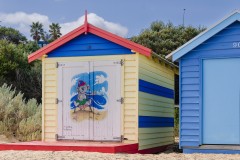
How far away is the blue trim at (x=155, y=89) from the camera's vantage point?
1195cm

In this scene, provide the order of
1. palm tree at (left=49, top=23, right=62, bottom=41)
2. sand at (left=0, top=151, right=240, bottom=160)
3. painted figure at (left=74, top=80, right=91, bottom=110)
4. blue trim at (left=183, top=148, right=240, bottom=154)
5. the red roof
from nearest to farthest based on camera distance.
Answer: sand at (left=0, top=151, right=240, bottom=160), blue trim at (left=183, top=148, right=240, bottom=154), the red roof, painted figure at (left=74, top=80, right=91, bottom=110), palm tree at (left=49, top=23, right=62, bottom=41)

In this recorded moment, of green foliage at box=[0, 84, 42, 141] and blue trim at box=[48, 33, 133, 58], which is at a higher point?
blue trim at box=[48, 33, 133, 58]

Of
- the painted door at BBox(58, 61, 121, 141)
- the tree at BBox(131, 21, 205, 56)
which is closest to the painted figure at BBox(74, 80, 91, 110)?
the painted door at BBox(58, 61, 121, 141)

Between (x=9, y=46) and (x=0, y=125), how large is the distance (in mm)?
8611

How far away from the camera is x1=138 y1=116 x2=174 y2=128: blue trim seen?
38.9 ft

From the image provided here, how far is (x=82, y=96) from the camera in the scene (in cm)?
1214

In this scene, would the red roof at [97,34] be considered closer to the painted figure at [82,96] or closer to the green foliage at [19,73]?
the painted figure at [82,96]

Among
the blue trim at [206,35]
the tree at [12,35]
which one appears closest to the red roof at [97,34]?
the blue trim at [206,35]

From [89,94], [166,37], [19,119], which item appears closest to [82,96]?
[89,94]

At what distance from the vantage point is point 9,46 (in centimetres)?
2270

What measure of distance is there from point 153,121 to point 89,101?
2.03 m

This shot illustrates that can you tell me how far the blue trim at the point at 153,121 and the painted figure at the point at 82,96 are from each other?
1425 mm

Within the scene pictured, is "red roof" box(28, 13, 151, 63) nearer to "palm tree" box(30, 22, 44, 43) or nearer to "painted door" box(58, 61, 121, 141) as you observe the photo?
"painted door" box(58, 61, 121, 141)

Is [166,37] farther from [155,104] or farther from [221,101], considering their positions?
[221,101]
